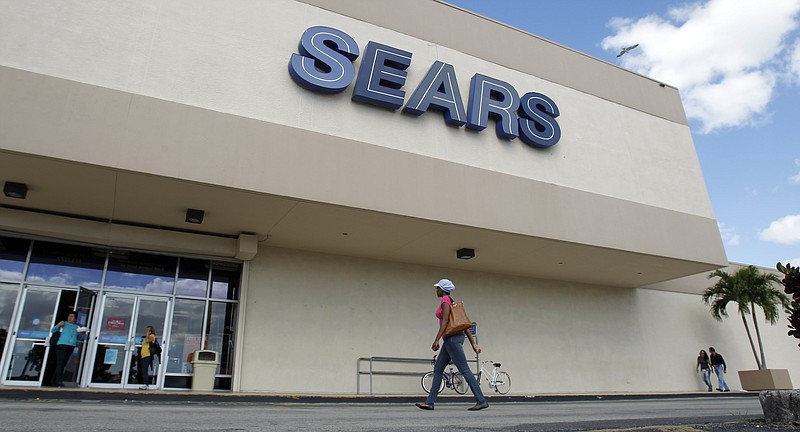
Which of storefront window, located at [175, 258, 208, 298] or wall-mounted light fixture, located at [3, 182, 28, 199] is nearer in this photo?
wall-mounted light fixture, located at [3, 182, 28, 199]

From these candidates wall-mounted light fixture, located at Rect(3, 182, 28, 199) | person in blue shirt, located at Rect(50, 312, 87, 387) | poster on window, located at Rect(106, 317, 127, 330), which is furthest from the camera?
poster on window, located at Rect(106, 317, 127, 330)

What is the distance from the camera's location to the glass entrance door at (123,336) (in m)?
12.3

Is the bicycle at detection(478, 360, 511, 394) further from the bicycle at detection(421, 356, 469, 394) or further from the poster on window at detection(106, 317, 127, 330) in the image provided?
the poster on window at detection(106, 317, 127, 330)

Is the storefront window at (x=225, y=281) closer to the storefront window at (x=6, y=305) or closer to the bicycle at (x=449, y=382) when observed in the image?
the storefront window at (x=6, y=305)

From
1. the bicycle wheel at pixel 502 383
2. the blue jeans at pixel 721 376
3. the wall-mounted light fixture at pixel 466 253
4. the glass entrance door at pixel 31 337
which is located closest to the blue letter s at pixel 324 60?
the wall-mounted light fixture at pixel 466 253

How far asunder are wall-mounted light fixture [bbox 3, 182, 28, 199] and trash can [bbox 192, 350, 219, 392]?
4.87 metres

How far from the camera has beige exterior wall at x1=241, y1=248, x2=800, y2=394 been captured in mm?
13664

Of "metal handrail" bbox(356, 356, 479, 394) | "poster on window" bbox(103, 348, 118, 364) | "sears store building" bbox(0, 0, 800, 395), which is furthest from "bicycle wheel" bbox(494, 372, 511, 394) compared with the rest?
"poster on window" bbox(103, 348, 118, 364)

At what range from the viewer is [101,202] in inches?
452

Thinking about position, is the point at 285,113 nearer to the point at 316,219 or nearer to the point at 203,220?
the point at 316,219

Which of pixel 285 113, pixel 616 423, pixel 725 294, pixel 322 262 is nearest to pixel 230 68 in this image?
pixel 285 113

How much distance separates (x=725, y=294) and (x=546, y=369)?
8256mm

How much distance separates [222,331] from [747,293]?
1798 centimetres

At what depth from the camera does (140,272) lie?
43.4 feet
